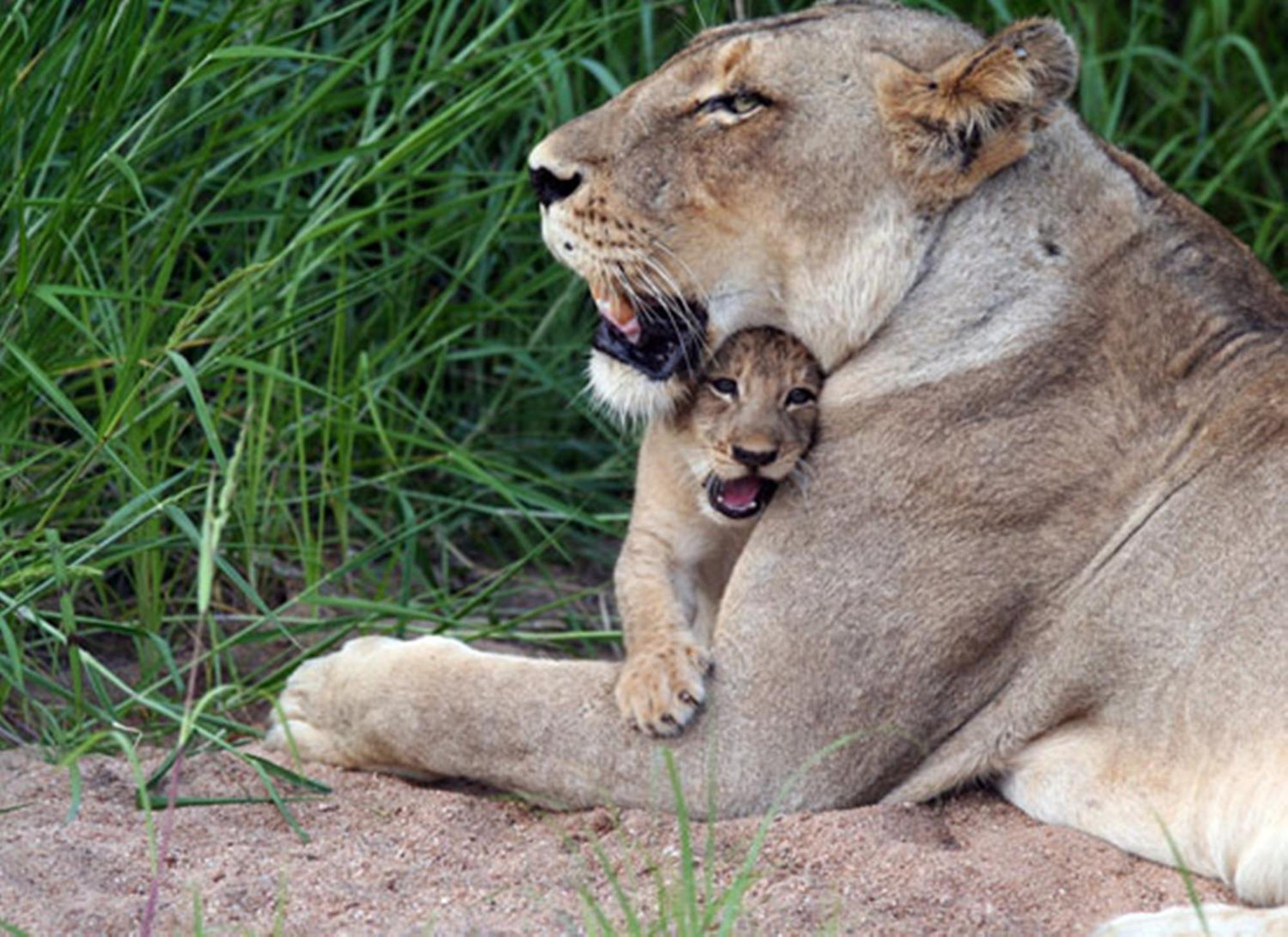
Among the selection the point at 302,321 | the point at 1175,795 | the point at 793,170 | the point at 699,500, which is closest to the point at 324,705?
the point at 699,500

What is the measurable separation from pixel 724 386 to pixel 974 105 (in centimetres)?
62

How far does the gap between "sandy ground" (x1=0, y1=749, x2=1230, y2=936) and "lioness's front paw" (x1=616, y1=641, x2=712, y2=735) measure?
0.53 feet

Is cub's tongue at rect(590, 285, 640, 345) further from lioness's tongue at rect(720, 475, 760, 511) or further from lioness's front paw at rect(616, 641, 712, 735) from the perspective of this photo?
lioness's front paw at rect(616, 641, 712, 735)

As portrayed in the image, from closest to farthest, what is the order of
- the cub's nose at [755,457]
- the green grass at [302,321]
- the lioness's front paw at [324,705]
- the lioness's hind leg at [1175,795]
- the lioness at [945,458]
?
the lioness's hind leg at [1175,795] < the lioness at [945,458] < the cub's nose at [755,457] < the lioness's front paw at [324,705] < the green grass at [302,321]

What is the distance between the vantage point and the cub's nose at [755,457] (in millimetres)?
3803

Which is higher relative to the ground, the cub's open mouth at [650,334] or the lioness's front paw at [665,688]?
the cub's open mouth at [650,334]

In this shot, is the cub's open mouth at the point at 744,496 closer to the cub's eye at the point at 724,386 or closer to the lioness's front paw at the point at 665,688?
the cub's eye at the point at 724,386

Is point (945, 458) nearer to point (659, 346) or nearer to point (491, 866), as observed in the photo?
point (659, 346)

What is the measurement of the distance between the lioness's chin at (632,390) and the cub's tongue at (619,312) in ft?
0.17

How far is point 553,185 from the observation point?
13.1 feet

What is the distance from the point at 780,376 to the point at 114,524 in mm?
1178

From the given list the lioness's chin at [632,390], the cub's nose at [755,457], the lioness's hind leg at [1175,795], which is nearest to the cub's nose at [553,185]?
the lioness's chin at [632,390]

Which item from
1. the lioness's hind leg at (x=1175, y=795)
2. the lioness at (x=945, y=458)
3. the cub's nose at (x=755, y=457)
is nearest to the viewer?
the lioness's hind leg at (x=1175, y=795)

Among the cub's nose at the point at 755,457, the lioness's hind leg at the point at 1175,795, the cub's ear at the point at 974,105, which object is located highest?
the cub's ear at the point at 974,105
